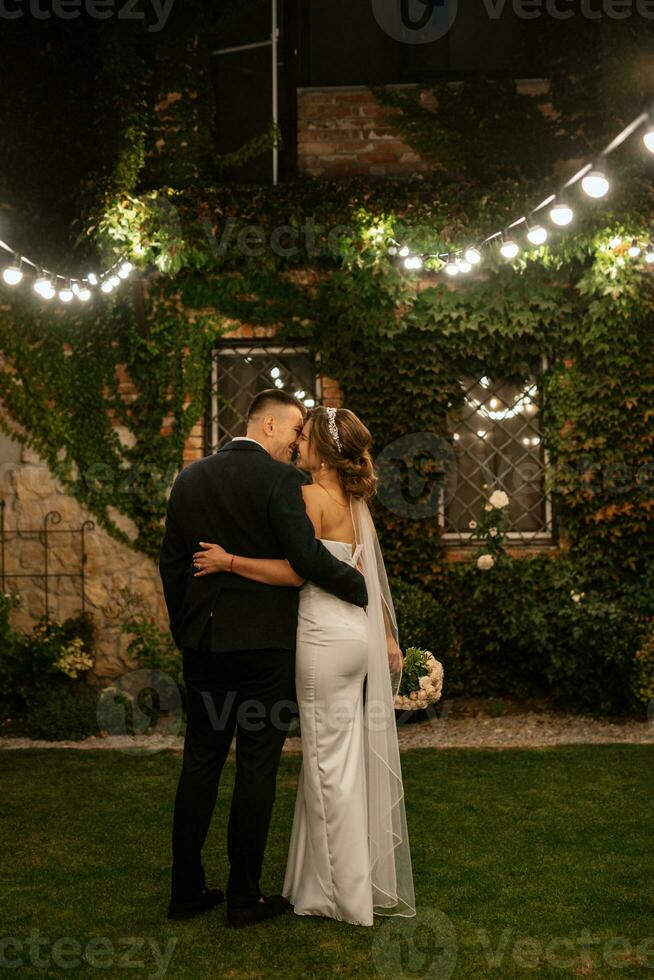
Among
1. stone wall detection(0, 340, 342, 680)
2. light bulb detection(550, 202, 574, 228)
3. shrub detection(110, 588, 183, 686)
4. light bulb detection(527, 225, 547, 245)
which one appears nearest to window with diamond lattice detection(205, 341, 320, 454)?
stone wall detection(0, 340, 342, 680)

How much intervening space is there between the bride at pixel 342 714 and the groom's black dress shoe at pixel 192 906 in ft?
0.96

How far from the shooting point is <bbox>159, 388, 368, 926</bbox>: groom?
362 cm

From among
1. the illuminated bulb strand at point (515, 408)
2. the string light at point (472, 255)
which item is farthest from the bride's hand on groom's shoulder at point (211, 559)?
the illuminated bulb strand at point (515, 408)

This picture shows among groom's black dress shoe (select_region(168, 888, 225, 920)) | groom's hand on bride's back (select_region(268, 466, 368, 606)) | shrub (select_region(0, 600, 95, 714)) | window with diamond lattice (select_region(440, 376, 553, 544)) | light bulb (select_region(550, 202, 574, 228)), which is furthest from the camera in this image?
window with diamond lattice (select_region(440, 376, 553, 544))

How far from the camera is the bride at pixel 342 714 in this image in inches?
145

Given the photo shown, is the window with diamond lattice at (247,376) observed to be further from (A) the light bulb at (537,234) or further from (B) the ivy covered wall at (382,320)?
(A) the light bulb at (537,234)

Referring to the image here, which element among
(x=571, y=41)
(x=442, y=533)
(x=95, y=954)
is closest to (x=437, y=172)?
(x=571, y=41)

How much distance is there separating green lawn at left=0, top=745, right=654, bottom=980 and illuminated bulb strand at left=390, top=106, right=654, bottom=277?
3333 millimetres

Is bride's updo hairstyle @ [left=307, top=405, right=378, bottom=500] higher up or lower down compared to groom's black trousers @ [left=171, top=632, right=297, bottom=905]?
higher up

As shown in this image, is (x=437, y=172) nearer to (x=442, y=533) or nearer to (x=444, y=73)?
(x=444, y=73)

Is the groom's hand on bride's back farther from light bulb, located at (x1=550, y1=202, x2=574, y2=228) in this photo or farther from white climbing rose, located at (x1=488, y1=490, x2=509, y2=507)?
white climbing rose, located at (x1=488, y1=490, x2=509, y2=507)

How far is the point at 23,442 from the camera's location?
8.35 m

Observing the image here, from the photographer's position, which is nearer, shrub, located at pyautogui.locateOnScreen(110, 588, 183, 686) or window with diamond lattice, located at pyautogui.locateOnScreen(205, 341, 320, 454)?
shrub, located at pyautogui.locateOnScreen(110, 588, 183, 686)

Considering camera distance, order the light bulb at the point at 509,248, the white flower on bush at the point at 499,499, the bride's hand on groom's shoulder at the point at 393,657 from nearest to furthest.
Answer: the bride's hand on groom's shoulder at the point at 393,657, the light bulb at the point at 509,248, the white flower on bush at the point at 499,499
